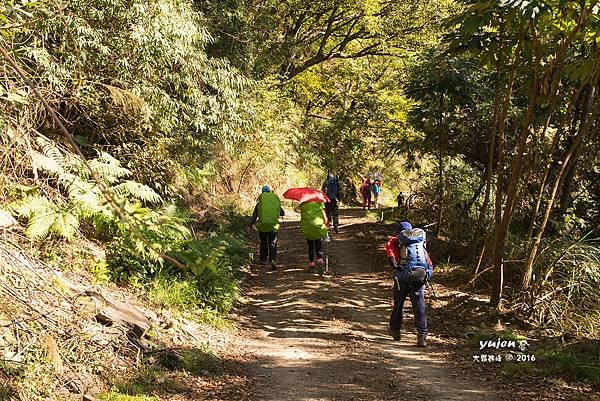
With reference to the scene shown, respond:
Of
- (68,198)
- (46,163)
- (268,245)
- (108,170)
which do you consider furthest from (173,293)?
(268,245)

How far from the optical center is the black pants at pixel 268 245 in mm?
11938

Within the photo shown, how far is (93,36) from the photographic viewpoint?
8.23m

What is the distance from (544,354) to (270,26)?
12.9 metres

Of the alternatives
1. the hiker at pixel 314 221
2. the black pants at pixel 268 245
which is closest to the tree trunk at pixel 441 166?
the hiker at pixel 314 221

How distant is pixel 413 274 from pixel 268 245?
5.50 meters

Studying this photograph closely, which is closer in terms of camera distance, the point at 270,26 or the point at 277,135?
the point at 270,26

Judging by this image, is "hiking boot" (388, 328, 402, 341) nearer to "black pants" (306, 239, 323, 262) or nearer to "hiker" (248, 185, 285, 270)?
"black pants" (306, 239, 323, 262)

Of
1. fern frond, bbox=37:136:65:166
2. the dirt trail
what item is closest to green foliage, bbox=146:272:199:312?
the dirt trail

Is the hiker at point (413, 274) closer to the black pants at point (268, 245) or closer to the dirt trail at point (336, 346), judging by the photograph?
the dirt trail at point (336, 346)

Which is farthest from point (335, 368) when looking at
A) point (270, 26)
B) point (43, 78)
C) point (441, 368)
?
point (270, 26)

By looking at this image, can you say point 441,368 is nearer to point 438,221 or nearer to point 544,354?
point 544,354
